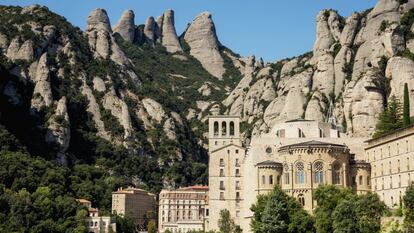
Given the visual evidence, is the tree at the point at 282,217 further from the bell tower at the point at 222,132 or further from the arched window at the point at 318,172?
the bell tower at the point at 222,132

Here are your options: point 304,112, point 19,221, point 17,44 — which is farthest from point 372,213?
point 17,44

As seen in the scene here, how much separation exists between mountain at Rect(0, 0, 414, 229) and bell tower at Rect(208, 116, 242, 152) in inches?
806

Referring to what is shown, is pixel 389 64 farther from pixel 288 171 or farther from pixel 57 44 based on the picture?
pixel 57 44

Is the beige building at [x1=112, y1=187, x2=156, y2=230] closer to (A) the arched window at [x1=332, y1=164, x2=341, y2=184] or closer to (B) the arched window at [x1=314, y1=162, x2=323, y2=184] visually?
(B) the arched window at [x1=314, y1=162, x2=323, y2=184]

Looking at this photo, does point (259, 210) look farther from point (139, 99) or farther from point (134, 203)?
point (139, 99)

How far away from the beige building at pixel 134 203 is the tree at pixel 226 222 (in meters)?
46.0

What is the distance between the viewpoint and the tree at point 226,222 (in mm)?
93637

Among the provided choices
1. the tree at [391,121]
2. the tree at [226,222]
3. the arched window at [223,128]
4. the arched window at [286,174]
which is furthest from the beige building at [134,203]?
the tree at [391,121]

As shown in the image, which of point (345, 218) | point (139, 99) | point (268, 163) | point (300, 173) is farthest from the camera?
point (139, 99)

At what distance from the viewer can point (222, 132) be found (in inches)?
4488

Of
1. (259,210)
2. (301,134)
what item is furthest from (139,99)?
(259,210)

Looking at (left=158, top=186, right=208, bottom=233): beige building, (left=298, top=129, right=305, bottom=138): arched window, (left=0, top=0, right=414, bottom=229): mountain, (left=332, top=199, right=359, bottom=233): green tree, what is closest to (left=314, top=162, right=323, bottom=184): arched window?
(left=298, top=129, right=305, bottom=138): arched window

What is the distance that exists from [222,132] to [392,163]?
42.6 m

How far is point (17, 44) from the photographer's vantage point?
17375 centimetres
